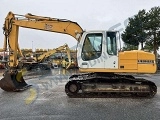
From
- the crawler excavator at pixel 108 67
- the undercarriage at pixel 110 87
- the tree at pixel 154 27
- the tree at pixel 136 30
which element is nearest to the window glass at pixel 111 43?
the crawler excavator at pixel 108 67

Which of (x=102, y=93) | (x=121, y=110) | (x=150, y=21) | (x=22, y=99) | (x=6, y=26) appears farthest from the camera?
(x=150, y=21)

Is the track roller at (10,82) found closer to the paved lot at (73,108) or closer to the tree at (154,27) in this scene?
the paved lot at (73,108)

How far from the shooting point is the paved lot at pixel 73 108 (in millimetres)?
6582

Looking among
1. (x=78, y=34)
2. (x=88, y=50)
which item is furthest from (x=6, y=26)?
(x=88, y=50)

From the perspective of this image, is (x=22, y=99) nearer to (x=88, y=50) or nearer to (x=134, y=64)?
(x=88, y=50)

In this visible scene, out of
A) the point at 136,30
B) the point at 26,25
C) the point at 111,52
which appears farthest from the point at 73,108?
the point at 136,30

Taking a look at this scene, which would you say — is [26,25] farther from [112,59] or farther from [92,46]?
[112,59]

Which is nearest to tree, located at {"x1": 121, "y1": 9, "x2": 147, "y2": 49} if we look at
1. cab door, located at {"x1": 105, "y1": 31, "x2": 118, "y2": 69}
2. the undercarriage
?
cab door, located at {"x1": 105, "y1": 31, "x2": 118, "y2": 69}

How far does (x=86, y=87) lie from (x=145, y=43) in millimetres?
24939

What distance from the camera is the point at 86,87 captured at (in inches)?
364

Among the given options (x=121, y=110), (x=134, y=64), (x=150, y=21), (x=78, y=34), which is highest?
(x=150, y=21)

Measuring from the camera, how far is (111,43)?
945 centimetres

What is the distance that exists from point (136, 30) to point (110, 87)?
78.1 ft

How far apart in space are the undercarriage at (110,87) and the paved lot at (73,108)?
0.38m
